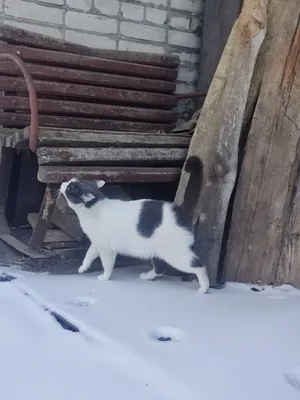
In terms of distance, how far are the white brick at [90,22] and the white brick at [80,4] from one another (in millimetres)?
36

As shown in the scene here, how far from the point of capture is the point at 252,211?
2756 millimetres

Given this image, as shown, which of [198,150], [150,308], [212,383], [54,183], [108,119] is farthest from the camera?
[108,119]

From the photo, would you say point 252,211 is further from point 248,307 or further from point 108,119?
point 108,119

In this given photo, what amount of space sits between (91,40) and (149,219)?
5.19 ft

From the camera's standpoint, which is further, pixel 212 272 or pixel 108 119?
pixel 108 119

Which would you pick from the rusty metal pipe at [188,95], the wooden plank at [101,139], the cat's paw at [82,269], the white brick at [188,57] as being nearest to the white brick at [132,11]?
the white brick at [188,57]

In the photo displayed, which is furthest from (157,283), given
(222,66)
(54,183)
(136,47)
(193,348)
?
(136,47)

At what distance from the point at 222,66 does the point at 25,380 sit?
5.96 ft

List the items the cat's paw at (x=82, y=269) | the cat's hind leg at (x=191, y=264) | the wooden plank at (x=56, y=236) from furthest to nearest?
the wooden plank at (x=56, y=236) < the cat's paw at (x=82, y=269) < the cat's hind leg at (x=191, y=264)

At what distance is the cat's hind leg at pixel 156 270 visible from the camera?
9.05 ft

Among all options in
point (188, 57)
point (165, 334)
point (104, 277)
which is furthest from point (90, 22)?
point (165, 334)

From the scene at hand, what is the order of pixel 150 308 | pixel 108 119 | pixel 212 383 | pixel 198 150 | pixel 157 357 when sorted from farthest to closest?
pixel 108 119 → pixel 198 150 → pixel 150 308 → pixel 157 357 → pixel 212 383

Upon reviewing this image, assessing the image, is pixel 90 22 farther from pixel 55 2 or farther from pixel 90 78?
pixel 90 78

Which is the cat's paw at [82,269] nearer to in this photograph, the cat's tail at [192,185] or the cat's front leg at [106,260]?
the cat's front leg at [106,260]
